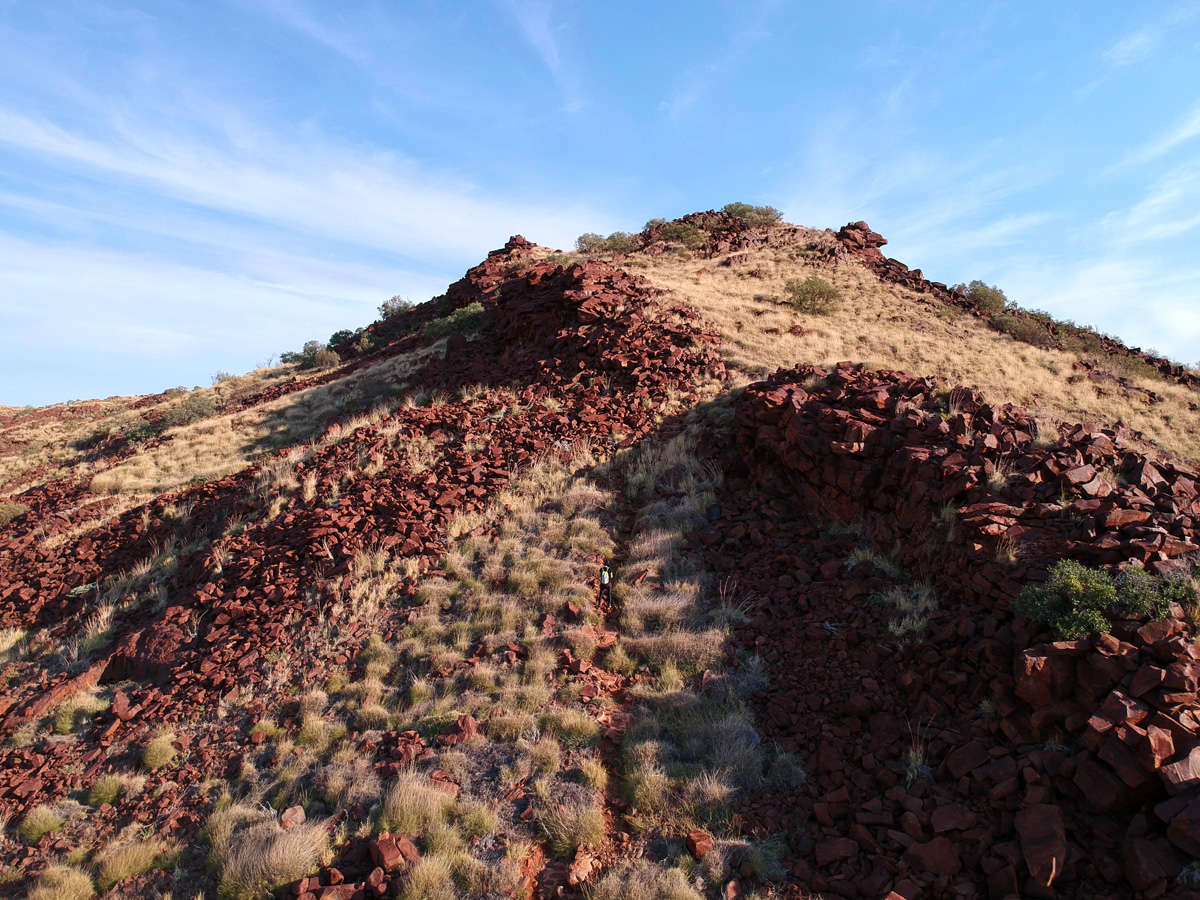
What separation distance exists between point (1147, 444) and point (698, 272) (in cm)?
1556

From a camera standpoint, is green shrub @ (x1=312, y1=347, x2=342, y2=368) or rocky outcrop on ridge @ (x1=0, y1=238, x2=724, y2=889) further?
green shrub @ (x1=312, y1=347, x2=342, y2=368)

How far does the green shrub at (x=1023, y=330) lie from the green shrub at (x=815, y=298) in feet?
19.9

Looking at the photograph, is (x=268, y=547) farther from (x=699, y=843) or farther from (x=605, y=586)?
(x=699, y=843)

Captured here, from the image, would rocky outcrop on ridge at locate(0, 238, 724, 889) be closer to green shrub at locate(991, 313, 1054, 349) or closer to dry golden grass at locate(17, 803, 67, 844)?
dry golden grass at locate(17, 803, 67, 844)

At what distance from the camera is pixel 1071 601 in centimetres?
528

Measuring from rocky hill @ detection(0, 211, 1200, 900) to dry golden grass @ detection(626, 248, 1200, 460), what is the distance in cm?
80

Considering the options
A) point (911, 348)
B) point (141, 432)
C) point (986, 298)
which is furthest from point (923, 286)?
point (141, 432)

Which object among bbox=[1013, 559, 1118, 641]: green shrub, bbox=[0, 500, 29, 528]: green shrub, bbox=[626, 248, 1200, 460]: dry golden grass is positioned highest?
bbox=[626, 248, 1200, 460]: dry golden grass

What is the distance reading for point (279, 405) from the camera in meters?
21.1

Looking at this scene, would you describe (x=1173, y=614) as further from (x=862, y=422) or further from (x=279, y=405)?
(x=279, y=405)

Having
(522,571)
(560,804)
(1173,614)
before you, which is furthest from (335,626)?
(1173,614)

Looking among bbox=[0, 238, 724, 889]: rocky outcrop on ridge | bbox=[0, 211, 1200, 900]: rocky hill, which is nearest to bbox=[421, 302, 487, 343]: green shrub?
bbox=[0, 238, 724, 889]: rocky outcrop on ridge

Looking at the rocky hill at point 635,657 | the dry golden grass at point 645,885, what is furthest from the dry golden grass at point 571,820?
the dry golden grass at point 645,885

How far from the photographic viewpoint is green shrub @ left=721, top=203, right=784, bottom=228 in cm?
3209
